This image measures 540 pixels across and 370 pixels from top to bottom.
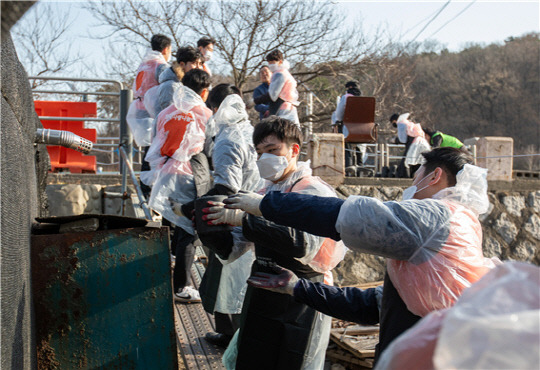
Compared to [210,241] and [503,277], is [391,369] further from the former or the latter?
[210,241]

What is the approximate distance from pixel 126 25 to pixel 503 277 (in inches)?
458

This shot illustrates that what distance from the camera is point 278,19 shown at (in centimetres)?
1129

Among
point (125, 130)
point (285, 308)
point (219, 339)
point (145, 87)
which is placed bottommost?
point (219, 339)

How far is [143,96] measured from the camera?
19.8ft

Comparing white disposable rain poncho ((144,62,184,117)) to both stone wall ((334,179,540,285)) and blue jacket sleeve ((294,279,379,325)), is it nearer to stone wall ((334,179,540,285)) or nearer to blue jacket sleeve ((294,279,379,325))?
blue jacket sleeve ((294,279,379,325))

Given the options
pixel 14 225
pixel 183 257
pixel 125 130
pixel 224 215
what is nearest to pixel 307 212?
pixel 224 215

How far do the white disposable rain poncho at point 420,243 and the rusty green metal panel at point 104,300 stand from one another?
112cm

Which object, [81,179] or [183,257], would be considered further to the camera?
[81,179]

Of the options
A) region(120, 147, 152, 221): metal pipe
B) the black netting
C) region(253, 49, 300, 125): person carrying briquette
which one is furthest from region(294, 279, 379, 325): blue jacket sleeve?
region(253, 49, 300, 125): person carrying briquette

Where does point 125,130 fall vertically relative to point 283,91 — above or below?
below

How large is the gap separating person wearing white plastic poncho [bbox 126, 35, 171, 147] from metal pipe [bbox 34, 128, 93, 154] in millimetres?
2918

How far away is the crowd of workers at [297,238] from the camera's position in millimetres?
1768

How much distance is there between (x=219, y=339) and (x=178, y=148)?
1490 mm

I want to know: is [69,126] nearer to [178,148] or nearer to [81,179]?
[81,179]
